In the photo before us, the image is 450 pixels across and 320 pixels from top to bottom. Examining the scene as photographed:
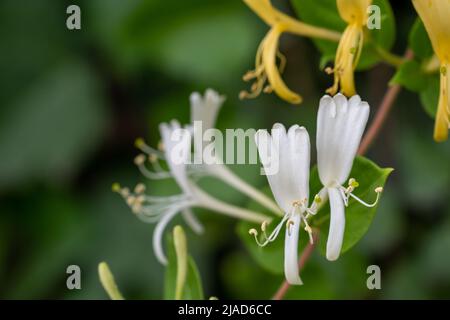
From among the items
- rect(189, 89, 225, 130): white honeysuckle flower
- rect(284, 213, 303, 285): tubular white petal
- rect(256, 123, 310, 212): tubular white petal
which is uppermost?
rect(189, 89, 225, 130): white honeysuckle flower

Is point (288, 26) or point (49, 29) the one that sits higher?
point (49, 29)

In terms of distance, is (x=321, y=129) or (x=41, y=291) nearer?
(x=321, y=129)

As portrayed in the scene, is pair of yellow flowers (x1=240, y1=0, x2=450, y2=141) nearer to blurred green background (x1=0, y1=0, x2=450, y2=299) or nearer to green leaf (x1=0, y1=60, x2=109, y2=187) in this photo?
blurred green background (x1=0, y1=0, x2=450, y2=299)

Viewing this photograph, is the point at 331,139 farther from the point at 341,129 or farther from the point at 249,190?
the point at 249,190

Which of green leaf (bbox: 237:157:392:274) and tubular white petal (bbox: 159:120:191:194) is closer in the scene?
green leaf (bbox: 237:157:392:274)

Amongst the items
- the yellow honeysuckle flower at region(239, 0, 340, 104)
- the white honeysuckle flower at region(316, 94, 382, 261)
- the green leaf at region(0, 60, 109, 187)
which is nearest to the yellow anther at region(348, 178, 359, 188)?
the white honeysuckle flower at region(316, 94, 382, 261)
